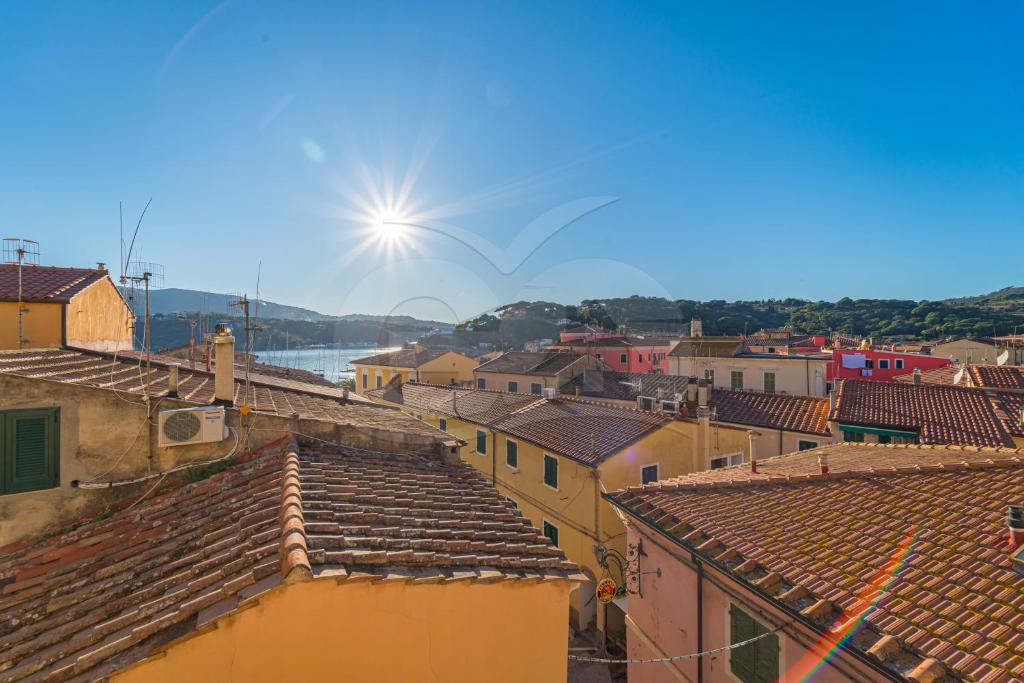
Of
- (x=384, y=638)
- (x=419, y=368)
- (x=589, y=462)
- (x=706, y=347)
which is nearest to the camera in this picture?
(x=384, y=638)

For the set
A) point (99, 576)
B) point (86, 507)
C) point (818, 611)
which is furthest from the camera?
point (818, 611)

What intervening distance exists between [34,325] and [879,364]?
39282 millimetres

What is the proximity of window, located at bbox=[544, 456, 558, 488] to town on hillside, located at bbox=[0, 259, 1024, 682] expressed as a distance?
3510 millimetres

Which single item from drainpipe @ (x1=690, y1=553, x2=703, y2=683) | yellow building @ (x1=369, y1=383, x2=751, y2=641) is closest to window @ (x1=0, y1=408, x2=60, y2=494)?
drainpipe @ (x1=690, y1=553, x2=703, y2=683)

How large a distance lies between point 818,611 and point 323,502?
481 cm

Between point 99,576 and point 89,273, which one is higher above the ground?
point 89,273

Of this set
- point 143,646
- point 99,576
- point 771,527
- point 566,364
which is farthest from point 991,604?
point 566,364

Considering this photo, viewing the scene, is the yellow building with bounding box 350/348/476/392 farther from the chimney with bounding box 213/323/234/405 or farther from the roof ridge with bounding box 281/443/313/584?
the roof ridge with bounding box 281/443/313/584

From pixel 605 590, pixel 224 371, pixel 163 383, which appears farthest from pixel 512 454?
pixel 163 383

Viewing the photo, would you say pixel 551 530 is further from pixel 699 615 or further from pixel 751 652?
pixel 751 652

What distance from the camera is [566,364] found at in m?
27.1

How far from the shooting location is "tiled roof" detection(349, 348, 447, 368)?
32562 mm

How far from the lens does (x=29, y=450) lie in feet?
13.3

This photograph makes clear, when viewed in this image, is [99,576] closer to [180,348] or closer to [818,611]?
[818,611]
